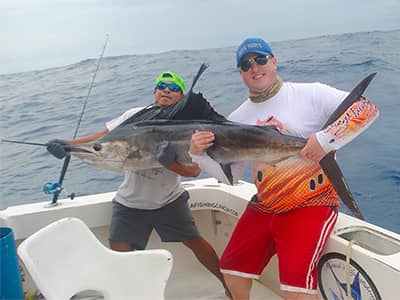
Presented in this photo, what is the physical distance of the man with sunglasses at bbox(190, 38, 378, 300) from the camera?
2.01 m

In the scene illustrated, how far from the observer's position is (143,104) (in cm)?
949

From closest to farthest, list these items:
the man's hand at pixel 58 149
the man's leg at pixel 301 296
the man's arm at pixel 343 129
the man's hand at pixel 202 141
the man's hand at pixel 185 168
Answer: the man's arm at pixel 343 129 < the man's leg at pixel 301 296 < the man's hand at pixel 202 141 < the man's hand at pixel 58 149 < the man's hand at pixel 185 168

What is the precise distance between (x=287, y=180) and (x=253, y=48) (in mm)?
622

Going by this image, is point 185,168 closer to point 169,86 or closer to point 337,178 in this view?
point 169,86

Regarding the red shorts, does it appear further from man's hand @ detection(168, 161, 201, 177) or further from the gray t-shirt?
the gray t-shirt

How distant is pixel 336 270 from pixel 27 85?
1562 cm

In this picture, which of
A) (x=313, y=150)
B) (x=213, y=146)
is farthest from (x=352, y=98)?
(x=213, y=146)

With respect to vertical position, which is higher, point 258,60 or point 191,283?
point 258,60

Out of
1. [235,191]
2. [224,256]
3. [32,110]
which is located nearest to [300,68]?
[32,110]

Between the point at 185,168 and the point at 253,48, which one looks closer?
the point at 253,48

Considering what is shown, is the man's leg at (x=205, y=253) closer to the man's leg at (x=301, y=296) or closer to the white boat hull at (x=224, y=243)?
Result: the white boat hull at (x=224, y=243)

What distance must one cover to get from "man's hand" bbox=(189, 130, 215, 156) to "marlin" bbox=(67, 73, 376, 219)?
3 cm

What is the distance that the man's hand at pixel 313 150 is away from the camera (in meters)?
1.94

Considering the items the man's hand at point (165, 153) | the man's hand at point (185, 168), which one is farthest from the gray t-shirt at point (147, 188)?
the man's hand at point (165, 153)
